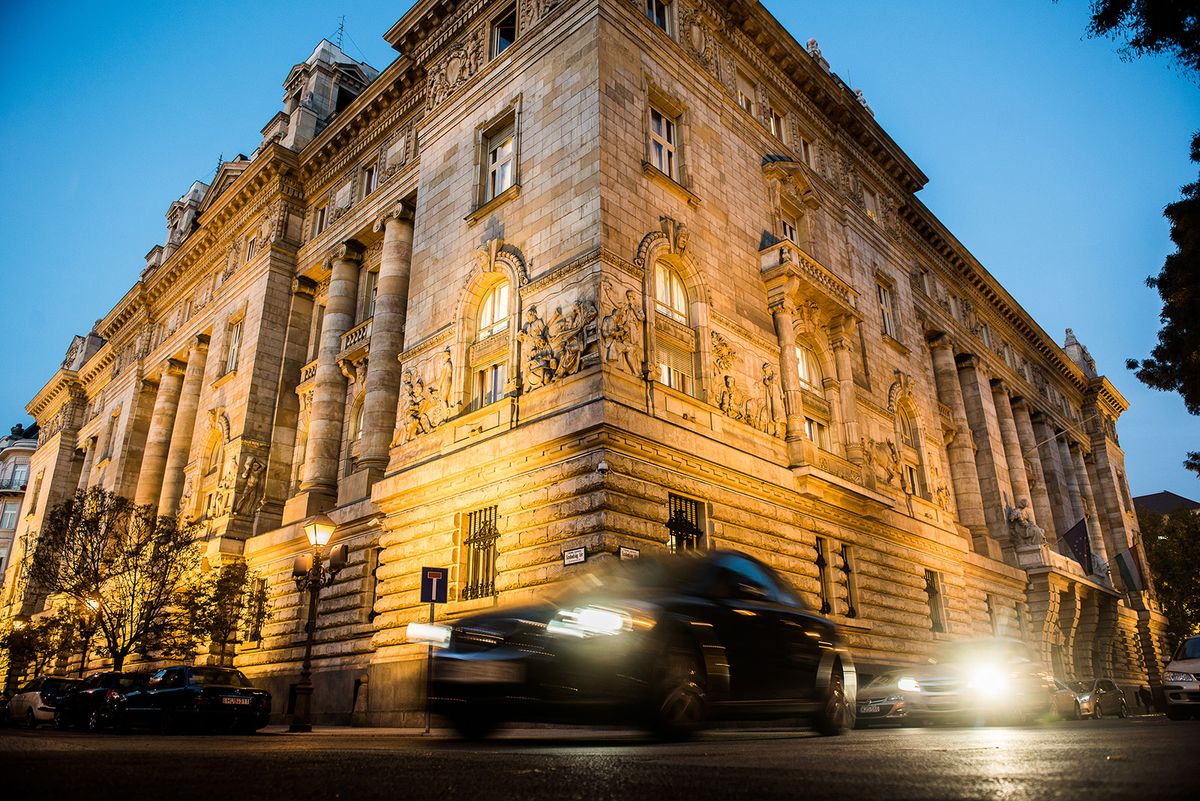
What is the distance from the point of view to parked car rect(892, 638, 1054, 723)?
44.1 ft

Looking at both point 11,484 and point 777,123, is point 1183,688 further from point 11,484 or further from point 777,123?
point 11,484

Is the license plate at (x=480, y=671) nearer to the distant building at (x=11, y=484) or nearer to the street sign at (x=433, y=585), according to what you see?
the street sign at (x=433, y=585)

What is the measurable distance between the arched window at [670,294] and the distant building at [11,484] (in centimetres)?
6494

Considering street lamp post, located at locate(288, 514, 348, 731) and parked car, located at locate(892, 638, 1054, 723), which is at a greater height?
street lamp post, located at locate(288, 514, 348, 731)

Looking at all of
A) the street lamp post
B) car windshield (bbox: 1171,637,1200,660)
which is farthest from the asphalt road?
the street lamp post

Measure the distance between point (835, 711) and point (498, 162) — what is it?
17720 mm

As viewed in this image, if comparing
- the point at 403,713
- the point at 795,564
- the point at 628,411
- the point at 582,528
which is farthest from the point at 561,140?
the point at 403,713

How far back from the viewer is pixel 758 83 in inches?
1058

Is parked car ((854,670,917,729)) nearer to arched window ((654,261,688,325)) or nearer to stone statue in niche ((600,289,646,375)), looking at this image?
stone statue in niche ((600,289,646,375))

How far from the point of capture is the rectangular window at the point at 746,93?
2570 cm

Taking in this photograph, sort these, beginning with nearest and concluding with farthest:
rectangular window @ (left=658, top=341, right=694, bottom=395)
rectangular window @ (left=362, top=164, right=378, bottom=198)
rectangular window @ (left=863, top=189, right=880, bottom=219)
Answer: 1. rectangular window @ (left=658, top=341, right=694, bottom=395)
2. rectangular window @ (left=362, top=164, right=378, bottom=198)
3. rectangular window @ (left=863, top=189, right=880, bottom=219)

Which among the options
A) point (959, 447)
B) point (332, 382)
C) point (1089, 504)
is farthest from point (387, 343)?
point (1089, 504)

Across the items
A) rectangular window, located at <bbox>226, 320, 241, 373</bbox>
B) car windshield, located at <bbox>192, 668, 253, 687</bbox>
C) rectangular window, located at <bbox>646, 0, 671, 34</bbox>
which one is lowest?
car windshield, located at <bbox>192, 668, 253, 687</bbox>

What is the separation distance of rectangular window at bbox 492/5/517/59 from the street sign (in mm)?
16319
